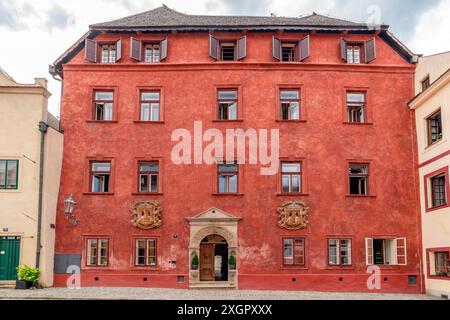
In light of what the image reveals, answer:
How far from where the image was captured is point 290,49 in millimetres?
25047

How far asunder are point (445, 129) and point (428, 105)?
233 cm

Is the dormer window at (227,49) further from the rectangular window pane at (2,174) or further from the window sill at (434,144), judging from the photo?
the rectangular window pane at (2,174)

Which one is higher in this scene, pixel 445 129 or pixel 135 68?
pixel 135 68

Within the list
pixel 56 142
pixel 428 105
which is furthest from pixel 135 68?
pixel 428 105

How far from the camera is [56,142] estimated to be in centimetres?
2345

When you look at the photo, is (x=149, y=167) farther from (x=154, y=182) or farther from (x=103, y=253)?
(x=103, y=253)

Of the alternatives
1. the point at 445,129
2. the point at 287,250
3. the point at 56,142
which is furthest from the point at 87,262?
the point at 445,129

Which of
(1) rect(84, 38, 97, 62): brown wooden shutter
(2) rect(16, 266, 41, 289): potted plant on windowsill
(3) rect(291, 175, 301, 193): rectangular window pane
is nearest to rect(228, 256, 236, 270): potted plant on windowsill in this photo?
(3) rect(291, 175, 301, 193): rectangular window pane

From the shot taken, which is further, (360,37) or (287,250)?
(360,37)

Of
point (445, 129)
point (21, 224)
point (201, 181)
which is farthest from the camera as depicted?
point (201, 181)

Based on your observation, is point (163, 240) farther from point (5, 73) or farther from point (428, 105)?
point (428, 105)

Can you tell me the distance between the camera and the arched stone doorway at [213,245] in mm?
22828

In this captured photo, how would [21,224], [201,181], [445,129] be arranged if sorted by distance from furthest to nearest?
[201,181] → [21,224] → [445,129]

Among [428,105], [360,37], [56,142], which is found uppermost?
[360,37]
